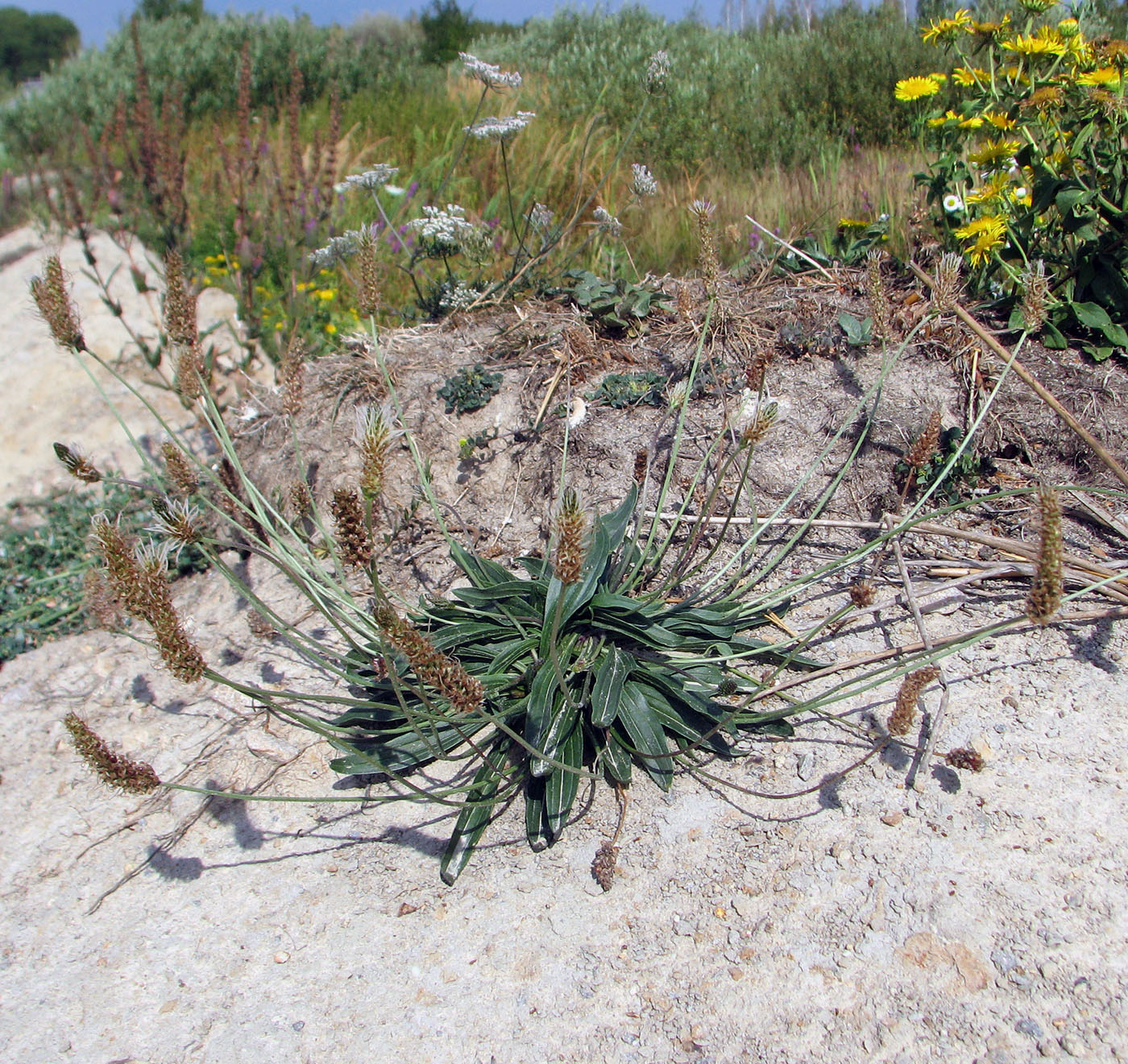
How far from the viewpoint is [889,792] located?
2.10 m

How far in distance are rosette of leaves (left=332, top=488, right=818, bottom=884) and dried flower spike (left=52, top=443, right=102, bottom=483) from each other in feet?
3.04

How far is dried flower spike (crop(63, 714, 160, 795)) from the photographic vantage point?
1.85m

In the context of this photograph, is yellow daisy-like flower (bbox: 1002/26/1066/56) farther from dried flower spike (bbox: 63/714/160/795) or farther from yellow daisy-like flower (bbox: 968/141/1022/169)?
dried flower spike (bbox: 63/714/160/795)

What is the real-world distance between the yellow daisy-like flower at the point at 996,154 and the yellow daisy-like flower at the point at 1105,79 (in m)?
0.27

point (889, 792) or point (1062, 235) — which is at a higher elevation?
point (1062, 235)

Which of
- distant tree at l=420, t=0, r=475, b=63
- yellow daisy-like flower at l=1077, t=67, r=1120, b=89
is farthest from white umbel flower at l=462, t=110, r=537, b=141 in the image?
distant tree at l=420, t=0, r=475, b=63

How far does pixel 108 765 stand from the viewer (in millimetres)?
1876

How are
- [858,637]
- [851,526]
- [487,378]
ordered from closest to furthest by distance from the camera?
[858,637] → [851,526] → [487,378]

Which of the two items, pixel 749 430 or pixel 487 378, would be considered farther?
pixel 487 378

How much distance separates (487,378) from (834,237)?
1.83 m

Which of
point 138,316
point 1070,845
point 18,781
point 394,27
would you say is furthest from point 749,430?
point 394,27

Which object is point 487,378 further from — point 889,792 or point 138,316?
point 138,316

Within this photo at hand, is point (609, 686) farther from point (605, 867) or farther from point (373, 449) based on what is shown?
point (373, 449)

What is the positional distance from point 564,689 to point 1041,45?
2.90m
